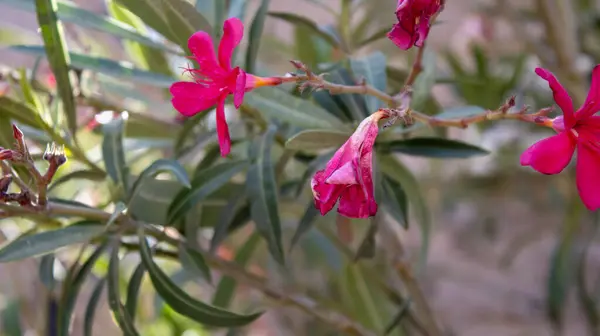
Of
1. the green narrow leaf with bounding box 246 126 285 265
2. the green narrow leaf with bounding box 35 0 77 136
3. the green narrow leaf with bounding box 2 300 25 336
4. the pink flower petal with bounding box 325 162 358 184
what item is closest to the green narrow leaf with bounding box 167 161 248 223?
the green narrow leaf with bounding box 246 126 285 265

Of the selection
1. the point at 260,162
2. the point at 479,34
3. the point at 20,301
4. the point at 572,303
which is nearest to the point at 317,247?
the point at 260,162

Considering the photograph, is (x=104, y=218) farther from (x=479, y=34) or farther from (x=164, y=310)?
(x=479, y=34)

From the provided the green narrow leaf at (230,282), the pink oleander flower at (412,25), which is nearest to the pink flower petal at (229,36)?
the pink oleander flower at (412,25)

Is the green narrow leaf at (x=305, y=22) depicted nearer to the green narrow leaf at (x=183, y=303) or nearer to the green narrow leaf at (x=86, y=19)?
the green narrow leaf at (x=86, y=19)

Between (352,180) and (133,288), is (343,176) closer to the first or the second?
(352,180)

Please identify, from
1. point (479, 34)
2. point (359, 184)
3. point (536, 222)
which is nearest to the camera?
point (359, 184)

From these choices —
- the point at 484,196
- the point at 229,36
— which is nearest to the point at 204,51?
the point at 229,36
